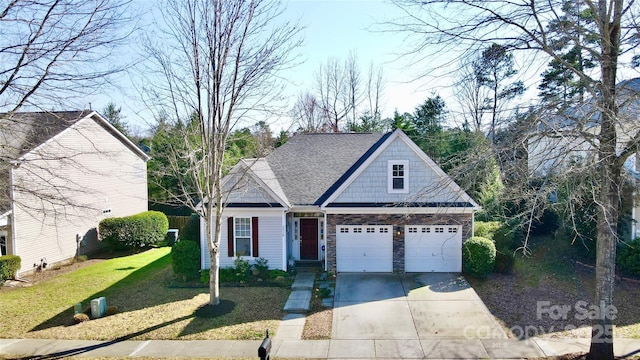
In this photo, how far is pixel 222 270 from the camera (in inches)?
611

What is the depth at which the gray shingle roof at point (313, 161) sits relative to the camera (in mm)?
17375

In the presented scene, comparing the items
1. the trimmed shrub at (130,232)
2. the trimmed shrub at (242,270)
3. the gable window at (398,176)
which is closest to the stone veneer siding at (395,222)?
the gable window at (398,176)

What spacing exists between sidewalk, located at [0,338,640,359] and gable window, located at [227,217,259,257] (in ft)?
19.6

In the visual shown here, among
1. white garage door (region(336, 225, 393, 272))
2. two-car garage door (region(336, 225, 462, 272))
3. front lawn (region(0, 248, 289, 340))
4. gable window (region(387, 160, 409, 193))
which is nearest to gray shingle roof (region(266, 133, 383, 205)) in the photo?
white garage door (region(336, 225, 393, 272))

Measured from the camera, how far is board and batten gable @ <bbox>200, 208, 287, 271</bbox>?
626 inches

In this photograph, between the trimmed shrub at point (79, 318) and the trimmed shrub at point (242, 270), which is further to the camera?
the trimmed shrub at point (242, 270)

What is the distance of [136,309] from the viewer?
12617 millimetres

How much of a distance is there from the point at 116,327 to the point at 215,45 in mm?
8220

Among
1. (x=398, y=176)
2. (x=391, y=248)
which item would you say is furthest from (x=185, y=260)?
(x=398, y=176)

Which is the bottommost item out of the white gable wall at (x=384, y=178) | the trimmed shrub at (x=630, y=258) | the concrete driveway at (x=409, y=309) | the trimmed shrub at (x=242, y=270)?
the concrete driveway at (x=409, y=309)

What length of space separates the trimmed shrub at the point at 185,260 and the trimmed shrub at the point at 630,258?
1530cm

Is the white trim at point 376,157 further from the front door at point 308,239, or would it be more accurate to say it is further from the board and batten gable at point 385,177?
the front door at point 308,239

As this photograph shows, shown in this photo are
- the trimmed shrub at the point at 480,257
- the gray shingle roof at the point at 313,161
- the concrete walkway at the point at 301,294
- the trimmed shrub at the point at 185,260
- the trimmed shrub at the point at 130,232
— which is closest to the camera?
the concrete walkway at the point at 301,294

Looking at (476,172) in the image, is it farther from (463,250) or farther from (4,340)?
(4,340)
